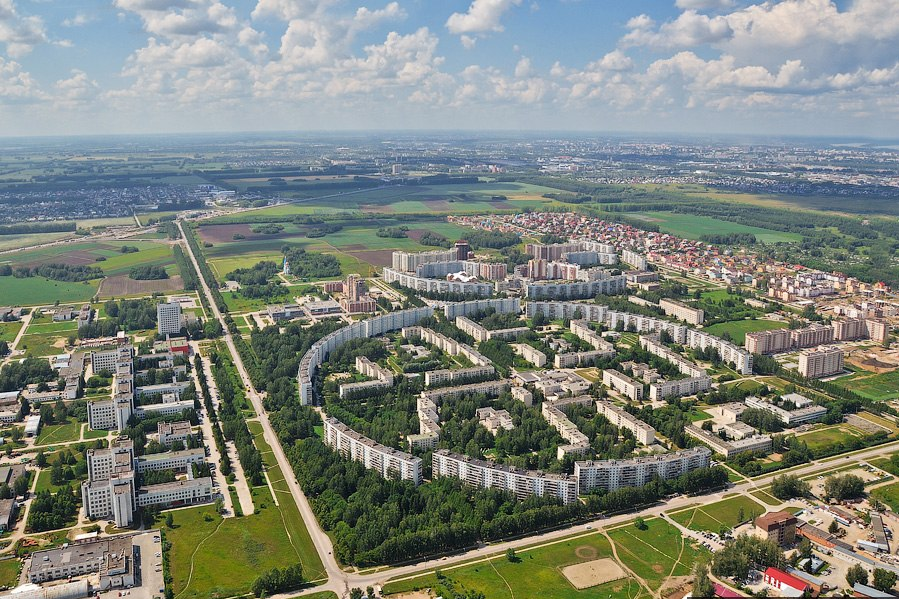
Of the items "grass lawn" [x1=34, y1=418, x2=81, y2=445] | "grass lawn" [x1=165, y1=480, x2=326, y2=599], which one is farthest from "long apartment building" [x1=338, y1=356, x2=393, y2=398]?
"grass lawn" [x1=34, y1=418, x2=81, y2=445]

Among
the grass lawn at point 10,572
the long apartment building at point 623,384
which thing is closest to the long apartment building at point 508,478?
the long apartment building at point 623,384

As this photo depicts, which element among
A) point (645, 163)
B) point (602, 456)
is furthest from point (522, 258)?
point (645, 163)

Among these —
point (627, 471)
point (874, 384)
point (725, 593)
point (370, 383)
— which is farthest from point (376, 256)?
point (725, 593)

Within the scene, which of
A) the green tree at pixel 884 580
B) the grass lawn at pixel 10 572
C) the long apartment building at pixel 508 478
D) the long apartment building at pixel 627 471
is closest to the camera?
the green tree at pixel 884 580

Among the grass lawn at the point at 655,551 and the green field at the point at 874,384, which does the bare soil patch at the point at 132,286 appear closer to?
the grass lawn at the point at 655,551

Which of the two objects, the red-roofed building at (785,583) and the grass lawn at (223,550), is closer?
the red-roofed building at (785,583)

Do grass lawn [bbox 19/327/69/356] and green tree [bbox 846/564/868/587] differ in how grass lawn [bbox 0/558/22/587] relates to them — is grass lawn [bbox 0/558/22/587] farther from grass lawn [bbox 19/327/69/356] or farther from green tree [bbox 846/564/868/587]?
green tree [bbox 846/564/868/587]
